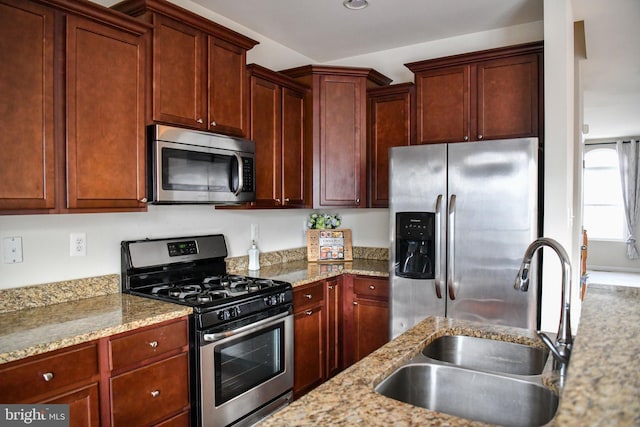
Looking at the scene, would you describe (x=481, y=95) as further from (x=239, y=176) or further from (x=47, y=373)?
(x=47, y=373)

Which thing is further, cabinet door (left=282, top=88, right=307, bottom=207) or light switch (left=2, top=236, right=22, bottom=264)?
cabinet door (left=282, top=88, right=307, bottom=207)

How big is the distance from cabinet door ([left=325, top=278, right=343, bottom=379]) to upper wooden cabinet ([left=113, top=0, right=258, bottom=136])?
1.26m

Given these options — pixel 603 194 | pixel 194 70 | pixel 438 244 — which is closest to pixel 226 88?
pixel 194 70

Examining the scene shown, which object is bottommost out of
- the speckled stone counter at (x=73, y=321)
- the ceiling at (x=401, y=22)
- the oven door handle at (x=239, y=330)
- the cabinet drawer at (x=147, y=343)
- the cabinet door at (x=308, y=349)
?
the cabinet door at (x=308, y=349)

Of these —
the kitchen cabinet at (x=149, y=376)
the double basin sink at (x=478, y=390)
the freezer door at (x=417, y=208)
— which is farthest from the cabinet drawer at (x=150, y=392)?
the freezer door at (x=417, y=208)

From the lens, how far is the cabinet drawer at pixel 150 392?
1.85m

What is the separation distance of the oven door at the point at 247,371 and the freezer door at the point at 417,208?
0.77 m

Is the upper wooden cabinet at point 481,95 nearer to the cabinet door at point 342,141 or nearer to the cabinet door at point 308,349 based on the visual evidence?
the cabinet door at point 342,141

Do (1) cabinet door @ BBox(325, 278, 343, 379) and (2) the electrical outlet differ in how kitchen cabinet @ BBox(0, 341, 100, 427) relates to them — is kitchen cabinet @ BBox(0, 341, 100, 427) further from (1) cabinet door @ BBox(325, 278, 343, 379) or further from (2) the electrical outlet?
(1) cabinet door @ BBox(325, 278, 343, 379)

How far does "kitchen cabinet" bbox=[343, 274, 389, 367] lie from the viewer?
3248 millimetres

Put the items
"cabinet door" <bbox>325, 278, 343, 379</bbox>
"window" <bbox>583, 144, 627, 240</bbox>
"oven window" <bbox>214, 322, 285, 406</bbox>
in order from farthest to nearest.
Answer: "window" <bbox>583, 144, 627, 240</bbox> < "cabinet door" <bbox>325, 278, 343, 379</bbox> < "oven window" <bbox>214, 322, 285, 406</bbox>

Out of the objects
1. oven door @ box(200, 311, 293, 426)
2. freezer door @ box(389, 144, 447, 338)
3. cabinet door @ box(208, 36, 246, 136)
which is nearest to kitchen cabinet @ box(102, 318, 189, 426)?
oven door @ box(200, 311, 293, 426)

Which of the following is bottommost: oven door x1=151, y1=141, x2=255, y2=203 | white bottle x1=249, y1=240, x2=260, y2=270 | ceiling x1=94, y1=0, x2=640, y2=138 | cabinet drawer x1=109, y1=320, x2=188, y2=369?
cabinet drawer x1=109, y1=320, x2=188, y2=369

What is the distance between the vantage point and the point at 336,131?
3.51m
